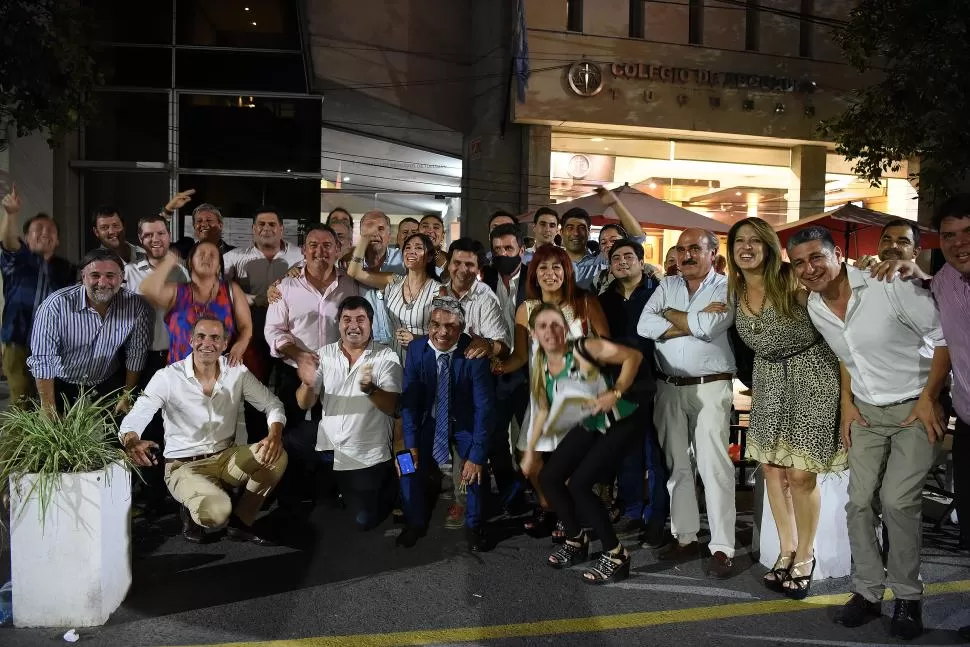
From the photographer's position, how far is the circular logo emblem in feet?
53.3

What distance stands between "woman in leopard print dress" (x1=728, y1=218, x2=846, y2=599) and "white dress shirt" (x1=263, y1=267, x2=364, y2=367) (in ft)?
9.65

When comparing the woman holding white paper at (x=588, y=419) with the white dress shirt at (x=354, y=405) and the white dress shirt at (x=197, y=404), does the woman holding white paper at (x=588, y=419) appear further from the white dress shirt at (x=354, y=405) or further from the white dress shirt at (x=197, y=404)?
the white dress shirt at (x=197, y=404)

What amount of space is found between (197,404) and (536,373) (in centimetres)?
215

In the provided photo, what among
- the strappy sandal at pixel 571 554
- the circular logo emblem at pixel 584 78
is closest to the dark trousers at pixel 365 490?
the strappy sandal at pixel 571 554

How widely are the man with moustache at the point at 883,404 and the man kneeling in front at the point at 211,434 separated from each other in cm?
331

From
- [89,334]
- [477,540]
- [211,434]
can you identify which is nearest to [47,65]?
[89,334]

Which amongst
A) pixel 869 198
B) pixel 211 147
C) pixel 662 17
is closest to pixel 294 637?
pixel 211 147

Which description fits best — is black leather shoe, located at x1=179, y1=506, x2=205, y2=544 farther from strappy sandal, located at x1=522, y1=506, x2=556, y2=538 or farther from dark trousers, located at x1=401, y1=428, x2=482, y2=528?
strappy sandal, located at x1=522, y1=506, x2=556, y2=538

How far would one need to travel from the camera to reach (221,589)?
454cm

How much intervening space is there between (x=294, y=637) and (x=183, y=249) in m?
3.81

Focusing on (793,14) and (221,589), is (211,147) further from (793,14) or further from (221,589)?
(221,589)

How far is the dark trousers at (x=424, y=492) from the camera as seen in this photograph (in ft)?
17.7

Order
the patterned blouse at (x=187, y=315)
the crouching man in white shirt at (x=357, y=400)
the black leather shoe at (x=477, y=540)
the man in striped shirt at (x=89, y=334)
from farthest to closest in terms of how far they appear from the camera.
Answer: the patterned blouse at (x=187, y=315) < the crouching man in white shirt at (x=357, y=400) < the man in striped shirt at (x=89, y=334) < the black leather shoe at (x=477, y=540)

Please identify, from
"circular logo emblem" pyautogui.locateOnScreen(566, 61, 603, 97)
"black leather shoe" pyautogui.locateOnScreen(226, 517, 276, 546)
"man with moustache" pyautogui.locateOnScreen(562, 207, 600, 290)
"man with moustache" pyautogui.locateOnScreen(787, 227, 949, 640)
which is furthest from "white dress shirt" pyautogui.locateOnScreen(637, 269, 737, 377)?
"circular logo emblem" pyautogui.locateOnScreen(566, 61, 603, 97)
